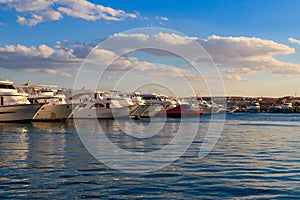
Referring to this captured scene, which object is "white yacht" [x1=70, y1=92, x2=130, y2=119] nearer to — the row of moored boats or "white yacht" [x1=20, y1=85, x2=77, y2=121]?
the row of moored boats

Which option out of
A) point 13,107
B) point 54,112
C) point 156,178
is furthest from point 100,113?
point 156,178

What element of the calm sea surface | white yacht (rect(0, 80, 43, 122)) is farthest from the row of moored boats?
the calm sea surface

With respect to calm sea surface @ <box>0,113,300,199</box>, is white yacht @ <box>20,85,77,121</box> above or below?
above

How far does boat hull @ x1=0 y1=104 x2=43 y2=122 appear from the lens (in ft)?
208

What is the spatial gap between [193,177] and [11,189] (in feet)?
22.6

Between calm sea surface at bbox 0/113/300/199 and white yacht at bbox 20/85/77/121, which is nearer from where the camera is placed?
calm sea surface at bbox 0/113/300/199

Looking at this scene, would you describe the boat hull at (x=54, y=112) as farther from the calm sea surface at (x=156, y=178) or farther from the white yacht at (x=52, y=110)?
the calm sea surface at (x=156, y=178)

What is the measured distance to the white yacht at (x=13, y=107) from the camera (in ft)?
209

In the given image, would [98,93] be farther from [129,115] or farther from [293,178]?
[293,178]

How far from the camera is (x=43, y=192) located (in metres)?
14.3

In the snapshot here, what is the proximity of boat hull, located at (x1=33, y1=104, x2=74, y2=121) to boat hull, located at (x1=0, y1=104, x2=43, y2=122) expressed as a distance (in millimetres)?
4560

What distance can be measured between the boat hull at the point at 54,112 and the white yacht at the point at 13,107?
3.73 meters

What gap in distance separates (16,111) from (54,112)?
25.5ft

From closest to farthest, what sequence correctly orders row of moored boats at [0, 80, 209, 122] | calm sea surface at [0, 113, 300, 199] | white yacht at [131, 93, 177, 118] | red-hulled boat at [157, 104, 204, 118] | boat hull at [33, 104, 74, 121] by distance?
1. calm sea surface at [0, 113, 300, 199]
2. row of moored boats at [0, 80, 209, 122]
3. boat hull at [33, 104, 74, 121]
4. white yacht at [131, 93, 177, 118]
5. red-hulled boat at [157, 104, 204, 118]
